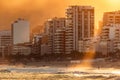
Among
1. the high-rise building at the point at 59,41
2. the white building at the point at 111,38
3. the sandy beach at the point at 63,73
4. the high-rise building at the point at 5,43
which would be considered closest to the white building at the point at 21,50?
the high-rise building at the point at 5,43

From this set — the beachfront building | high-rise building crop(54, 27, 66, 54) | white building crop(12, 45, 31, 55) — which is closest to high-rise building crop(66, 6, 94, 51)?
high-rise building crop(54, 27, 66, 54)

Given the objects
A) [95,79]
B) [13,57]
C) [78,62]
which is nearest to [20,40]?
[13,57]

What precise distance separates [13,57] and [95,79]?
302 feet

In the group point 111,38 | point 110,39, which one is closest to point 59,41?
point 111,38

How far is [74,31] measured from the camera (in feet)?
473

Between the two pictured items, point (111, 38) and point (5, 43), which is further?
point (5, 43)

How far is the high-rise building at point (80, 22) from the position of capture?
14338 cm

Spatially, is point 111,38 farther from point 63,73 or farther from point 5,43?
point 63,73

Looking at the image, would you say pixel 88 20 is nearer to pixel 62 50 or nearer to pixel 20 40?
pixel 62 50

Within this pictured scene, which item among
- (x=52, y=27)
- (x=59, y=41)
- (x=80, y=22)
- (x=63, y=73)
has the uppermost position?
(x=80, y=22)

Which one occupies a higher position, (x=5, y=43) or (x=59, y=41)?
(x=59, y=41)

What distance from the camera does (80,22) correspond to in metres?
145

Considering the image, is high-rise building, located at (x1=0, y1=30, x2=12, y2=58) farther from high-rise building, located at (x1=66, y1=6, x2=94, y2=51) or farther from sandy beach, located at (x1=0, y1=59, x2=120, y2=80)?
sandy beach, located at (x1=0, y1=59, x2=120, y2=80)

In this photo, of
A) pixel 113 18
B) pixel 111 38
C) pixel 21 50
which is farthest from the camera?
pixel 21 50
